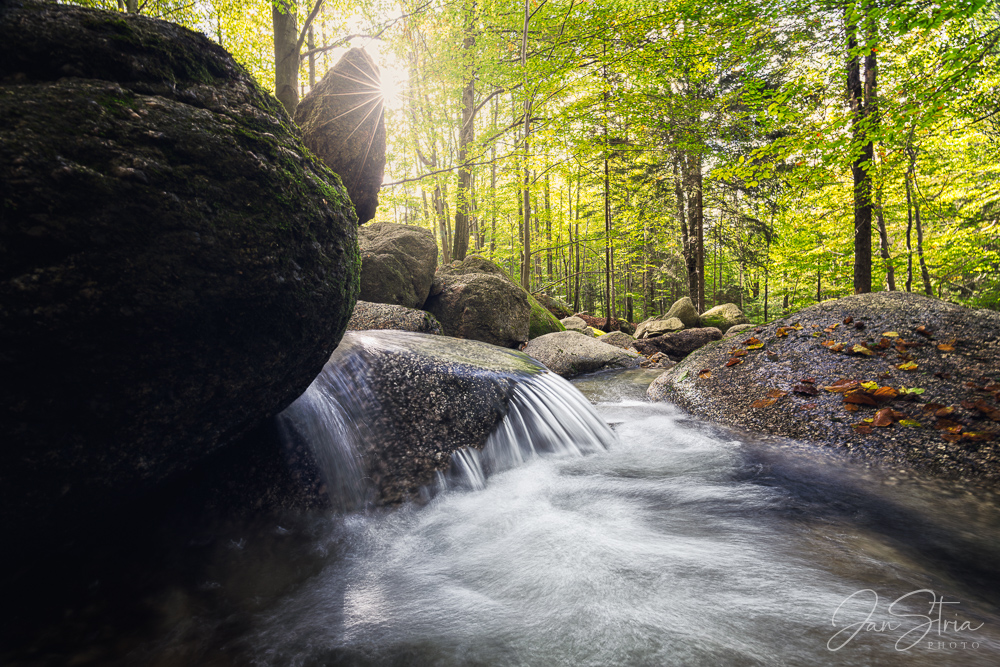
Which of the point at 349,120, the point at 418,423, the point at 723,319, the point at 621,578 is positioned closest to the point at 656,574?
the point at 621,578

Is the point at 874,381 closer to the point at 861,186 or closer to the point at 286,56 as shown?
the point at 861,186

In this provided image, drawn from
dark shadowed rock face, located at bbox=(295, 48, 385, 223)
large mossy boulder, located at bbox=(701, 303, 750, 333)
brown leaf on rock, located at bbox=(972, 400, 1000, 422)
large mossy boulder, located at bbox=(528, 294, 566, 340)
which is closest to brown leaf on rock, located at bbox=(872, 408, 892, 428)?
brown leaf on rock, located at bbox=(972, 400, 1000, 422)

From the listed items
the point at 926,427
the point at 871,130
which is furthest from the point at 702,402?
the point at 871,130

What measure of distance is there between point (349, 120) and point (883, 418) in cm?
810

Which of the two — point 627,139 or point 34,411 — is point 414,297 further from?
point 627,139

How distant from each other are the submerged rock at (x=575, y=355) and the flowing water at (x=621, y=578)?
491 cm

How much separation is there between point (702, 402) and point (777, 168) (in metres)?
11.0

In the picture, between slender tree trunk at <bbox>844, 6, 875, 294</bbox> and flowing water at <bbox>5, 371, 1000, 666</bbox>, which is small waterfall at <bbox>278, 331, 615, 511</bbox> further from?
slender tree trunk at <bbox>844, 6, 875, 294</bbox>

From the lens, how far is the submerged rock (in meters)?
8.12

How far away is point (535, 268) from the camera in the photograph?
2395 centimetres

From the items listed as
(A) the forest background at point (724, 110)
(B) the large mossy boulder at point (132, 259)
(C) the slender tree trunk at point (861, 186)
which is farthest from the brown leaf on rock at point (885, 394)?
(C) the slender tree trunk at point (861, 186)
